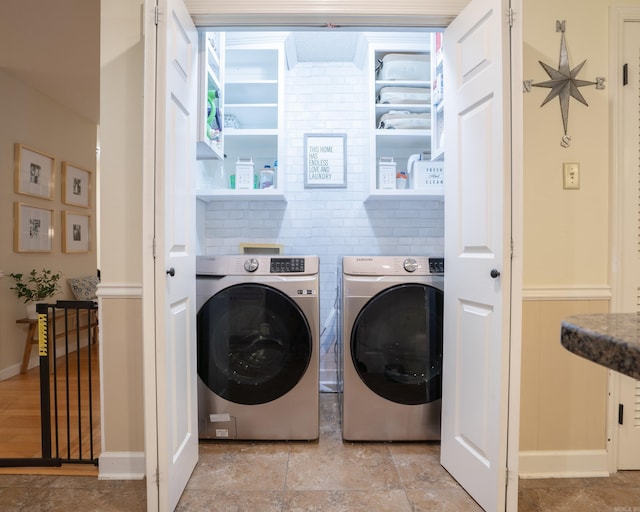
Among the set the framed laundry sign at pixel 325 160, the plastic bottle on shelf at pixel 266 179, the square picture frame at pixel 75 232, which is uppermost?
the framed laundry sign at pixel 325 160

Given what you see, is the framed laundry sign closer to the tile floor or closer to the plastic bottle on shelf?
the plastic bottle on shelf

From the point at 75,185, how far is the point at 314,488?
156 inches

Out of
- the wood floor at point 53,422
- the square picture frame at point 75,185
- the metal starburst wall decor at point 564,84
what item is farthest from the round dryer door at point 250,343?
the square picture frame at point 75,185

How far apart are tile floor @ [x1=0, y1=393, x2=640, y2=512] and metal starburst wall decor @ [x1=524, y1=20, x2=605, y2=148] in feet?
4.96

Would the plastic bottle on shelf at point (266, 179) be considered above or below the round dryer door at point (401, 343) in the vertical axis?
above

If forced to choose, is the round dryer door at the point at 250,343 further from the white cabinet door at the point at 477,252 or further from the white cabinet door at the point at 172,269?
the white cabinet door at the point at 477,252

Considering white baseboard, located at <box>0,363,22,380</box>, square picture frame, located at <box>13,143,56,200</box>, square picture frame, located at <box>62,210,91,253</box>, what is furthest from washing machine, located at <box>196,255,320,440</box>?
square picture frame, located at <box>62,210,91,253</box>

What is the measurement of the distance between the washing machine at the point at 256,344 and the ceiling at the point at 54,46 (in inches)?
78.3

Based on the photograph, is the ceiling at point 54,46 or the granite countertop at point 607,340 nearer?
the granite countertop at point 607,340

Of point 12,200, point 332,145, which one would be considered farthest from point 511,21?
point 12,200

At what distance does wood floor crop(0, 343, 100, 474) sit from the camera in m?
1.69

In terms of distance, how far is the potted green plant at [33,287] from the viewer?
3137mm

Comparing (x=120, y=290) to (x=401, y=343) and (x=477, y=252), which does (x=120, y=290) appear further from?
(x=477, y=252)

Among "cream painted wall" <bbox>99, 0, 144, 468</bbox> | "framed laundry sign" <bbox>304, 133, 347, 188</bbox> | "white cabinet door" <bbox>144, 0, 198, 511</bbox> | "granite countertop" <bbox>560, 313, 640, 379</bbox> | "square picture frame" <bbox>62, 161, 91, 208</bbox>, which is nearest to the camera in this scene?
"granite countertop" <bbox>560, 313, 640, 379</bbox>
